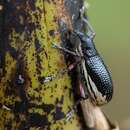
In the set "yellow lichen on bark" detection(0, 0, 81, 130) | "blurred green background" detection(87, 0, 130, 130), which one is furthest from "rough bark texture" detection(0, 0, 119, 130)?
"blurred green background" detection(87, 0, 130, 130)

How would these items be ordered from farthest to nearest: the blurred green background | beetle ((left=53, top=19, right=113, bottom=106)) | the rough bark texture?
the blurred green background, beetle ((left=53, top=19, right=113, bottom=106)), the rough bark texture

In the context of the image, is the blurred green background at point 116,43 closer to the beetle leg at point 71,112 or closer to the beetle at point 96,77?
the beetle at point 96,77

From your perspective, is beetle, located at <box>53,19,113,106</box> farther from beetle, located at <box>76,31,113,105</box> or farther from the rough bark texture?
the rough bark texture

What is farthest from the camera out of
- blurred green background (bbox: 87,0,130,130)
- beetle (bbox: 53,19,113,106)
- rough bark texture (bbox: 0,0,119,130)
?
blurred green background (bbox: 87,0,130,130)

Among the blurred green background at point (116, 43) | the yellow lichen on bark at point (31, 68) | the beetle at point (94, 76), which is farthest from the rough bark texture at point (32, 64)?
the blurred green background at point (116, 43)

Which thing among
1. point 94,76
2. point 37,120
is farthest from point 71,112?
point 94,76
